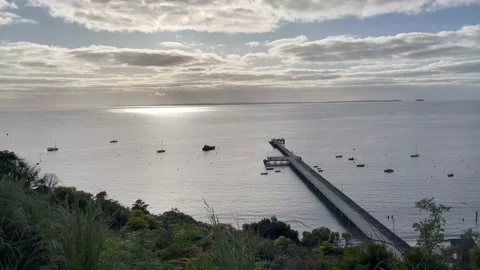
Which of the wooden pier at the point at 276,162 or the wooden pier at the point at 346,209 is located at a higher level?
the wooden pier at the point at 276,162

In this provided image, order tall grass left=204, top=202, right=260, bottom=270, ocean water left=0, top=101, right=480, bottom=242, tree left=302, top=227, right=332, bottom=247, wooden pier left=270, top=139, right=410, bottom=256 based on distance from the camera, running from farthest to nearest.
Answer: ocean water left=0, top=101, right=480, bottom=242 → wooden pier left=270, top=139, right=410, bottom=256 → tree left=302, top=227, right=332, bottom=247 → tall grass left=204, top=202, right=260, bottom=270

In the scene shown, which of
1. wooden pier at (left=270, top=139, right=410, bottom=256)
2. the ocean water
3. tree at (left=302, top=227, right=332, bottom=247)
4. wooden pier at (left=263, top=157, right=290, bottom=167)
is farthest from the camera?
wooden pier at (left=263, top=157, right=290, bottom=167)

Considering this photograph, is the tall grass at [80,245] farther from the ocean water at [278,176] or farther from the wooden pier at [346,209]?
the wooden pier at [346,209]

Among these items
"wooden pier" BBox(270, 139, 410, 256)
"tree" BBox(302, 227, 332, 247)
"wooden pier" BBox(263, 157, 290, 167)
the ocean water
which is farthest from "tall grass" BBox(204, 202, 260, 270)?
"wooden pier" BBox(263, 157, 290, 167)

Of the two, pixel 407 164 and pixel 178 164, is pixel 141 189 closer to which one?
pixel 178 164

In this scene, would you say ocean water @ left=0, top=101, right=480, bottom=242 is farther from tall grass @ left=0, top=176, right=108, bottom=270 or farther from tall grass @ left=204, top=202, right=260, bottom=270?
tall grass @ left=204, top=202, right=260, bottom=270

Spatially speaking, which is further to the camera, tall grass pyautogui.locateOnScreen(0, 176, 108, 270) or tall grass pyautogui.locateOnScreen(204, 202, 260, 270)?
tall grass pyautogui.locateOnScreen(0, 176, 108, 270)

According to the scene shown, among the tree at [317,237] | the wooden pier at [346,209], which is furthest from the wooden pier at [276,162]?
the tree at [317,237]

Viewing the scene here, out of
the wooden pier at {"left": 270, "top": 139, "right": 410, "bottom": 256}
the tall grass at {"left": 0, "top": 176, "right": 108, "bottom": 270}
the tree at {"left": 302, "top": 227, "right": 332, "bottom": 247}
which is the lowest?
the wooden pier at {"left": 270, "top": 139, "right": 410, "bottom": 256}

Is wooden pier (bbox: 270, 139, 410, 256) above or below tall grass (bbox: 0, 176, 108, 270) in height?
below

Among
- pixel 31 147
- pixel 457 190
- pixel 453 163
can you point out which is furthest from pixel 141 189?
pixel 31 147

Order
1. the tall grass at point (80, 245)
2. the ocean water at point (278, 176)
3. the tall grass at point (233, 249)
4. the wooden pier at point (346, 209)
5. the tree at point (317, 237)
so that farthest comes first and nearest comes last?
1. the ocean water at point (278, 176)
2. the wooden pier at point (346, 209)
3. the tree at point (317, 237)
4. the tall grass at point (80, 245)
5. the tall grass at point (233, 249)

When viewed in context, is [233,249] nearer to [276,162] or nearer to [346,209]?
[346,209]
